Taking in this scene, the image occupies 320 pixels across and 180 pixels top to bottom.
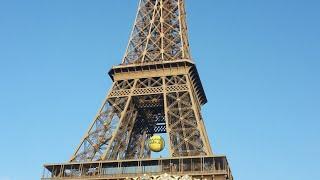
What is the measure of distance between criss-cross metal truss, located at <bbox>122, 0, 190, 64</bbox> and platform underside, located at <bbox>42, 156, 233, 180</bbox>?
1373 cm

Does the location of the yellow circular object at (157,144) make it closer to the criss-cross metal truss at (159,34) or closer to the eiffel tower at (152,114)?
the eiffel tower at (152,114)

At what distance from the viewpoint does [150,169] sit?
4747 centimetres

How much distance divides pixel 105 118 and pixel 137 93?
4364 mm

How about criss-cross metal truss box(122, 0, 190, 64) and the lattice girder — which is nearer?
the lattice girder

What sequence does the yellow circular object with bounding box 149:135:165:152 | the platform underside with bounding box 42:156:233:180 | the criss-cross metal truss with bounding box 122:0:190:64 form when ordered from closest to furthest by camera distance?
the platform underside with bounding box 42:156:233:180
the yellow circular object with bounding box 149:135:165:152
the criss-cross metal truss with bounding box 122:0:190:64

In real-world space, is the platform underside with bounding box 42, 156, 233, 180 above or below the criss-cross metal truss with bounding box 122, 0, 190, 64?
below

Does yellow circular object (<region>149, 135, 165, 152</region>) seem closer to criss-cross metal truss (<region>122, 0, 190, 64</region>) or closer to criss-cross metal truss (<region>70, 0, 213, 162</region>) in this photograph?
criss-cross metal truss (<region>70, 0, 213, 162</region>)

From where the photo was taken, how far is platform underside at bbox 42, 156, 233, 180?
45.7 meters

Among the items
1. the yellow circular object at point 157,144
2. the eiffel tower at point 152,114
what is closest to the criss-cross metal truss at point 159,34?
the eiffel tower at point 152,114

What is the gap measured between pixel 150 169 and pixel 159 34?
18.7 m

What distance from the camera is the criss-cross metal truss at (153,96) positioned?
5059cm

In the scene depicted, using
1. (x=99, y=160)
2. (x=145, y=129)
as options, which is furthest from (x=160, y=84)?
(x=99, y=160)

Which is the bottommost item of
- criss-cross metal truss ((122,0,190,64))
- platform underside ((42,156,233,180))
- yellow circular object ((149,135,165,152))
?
platform underside ((42,156,233,180))

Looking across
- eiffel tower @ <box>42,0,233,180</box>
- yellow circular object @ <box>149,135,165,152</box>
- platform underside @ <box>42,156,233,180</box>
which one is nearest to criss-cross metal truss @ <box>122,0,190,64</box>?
eiffel tower @ <box>42,0,233,180</box>
